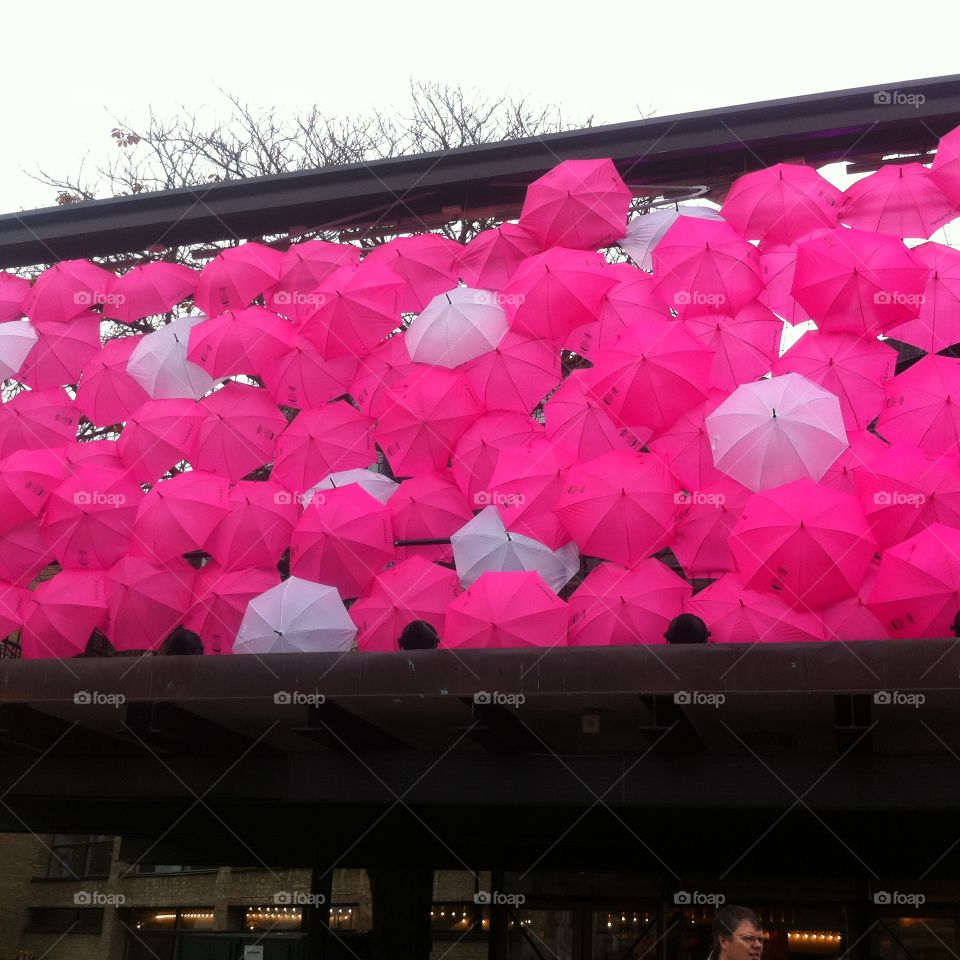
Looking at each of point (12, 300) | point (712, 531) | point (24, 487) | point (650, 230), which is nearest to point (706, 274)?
point (650, 230)

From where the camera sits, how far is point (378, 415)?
39.1 feet

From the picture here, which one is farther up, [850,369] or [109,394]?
[109,394]

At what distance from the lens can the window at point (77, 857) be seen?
2162 cm

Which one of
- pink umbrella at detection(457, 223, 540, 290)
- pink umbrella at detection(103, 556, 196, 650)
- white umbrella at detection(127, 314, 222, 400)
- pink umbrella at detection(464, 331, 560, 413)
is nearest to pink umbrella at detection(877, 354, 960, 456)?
pink umbrella at detection(464, 331, 560, 413)

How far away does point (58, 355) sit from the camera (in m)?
13.8

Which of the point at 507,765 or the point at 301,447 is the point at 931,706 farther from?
the point at 301,447

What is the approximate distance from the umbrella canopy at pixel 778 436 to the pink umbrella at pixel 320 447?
3838 mm

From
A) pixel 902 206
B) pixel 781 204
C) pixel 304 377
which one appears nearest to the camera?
pixel 902 206

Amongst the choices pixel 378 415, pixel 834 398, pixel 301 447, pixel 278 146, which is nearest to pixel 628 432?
pixel 834 398

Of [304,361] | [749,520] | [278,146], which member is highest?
[278,146]

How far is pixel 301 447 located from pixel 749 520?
4.85 m

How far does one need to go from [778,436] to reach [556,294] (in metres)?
3.07

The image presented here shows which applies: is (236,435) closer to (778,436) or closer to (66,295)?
(66,295)

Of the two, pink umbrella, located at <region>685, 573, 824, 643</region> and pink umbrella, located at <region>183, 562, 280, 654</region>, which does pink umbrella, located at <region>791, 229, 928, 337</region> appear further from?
pink umbrella, located at <region>183, 562, 280, 654</region>
